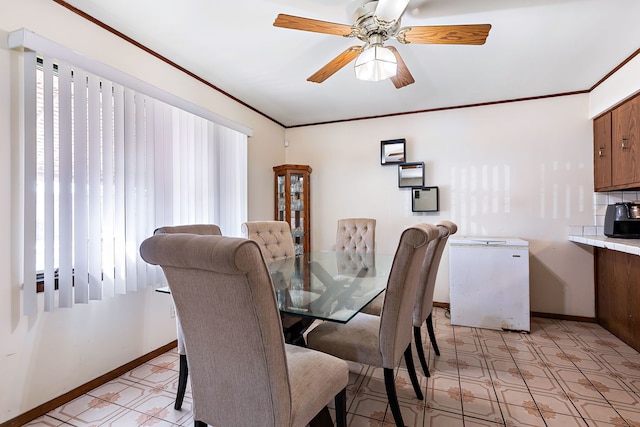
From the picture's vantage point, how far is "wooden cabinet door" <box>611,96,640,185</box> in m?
2.42

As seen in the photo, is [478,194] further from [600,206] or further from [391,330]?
[391,330]

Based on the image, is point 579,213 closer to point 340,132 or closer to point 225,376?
point 340,132

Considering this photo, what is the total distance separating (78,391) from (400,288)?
81.3 inches

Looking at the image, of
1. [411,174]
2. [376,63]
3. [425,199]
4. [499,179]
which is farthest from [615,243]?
[376,63]

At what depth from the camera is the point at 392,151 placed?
3.75 m

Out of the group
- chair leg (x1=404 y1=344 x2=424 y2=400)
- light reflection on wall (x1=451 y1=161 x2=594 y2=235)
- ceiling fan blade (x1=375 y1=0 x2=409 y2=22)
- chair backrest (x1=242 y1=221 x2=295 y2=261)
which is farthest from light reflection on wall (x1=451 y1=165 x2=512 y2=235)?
ceiling fan blade (x1=375 y1=0 x2=409 y2=22)

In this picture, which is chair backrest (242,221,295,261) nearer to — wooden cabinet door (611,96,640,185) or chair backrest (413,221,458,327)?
chair backrest (413,221,458,327)

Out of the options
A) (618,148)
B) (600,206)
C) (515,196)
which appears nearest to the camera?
(618,148)

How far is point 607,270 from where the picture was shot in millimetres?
2877

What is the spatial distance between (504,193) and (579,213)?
70 centimetres

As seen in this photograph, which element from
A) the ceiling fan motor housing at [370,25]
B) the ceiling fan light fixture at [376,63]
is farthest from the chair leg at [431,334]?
the ceiling fan motor housing at [370,25]

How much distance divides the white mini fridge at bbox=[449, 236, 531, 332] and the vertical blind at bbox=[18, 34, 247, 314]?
2.58 meters

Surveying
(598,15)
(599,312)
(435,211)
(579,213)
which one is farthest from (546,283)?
(598,15)

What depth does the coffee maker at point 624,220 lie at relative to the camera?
2625 mm
